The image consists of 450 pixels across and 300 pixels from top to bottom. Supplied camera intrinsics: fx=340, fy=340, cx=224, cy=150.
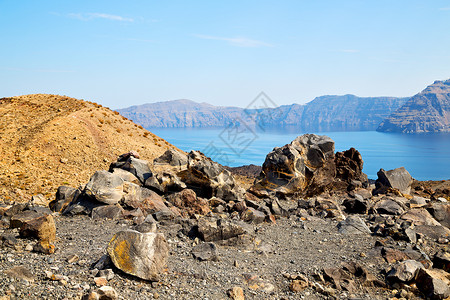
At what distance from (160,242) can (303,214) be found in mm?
11209

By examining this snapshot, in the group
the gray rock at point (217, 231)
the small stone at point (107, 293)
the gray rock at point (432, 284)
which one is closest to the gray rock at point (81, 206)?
the gray rock at point (217, 231)

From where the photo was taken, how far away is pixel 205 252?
11516 millimetres

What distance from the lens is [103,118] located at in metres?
43.1

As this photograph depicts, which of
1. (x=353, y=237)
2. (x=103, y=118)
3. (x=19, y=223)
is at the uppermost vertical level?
(x=103, y=118)

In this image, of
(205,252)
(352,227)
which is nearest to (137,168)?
(205,252)

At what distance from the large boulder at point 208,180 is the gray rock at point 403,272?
1121 centimetres

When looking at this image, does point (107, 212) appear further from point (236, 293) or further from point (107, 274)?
point (236, 293)

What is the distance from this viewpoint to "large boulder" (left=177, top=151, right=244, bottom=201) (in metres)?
21.1

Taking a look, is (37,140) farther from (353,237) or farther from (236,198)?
(353,237)

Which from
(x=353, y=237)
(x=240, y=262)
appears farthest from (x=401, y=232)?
(x=240, y=262)

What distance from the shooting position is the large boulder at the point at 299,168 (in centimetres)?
2558

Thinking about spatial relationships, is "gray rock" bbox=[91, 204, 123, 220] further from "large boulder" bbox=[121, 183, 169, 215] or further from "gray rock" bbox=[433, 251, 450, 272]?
"gray rock" bbox=[433, 251, 450, 272]

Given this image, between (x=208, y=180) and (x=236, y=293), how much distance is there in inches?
484

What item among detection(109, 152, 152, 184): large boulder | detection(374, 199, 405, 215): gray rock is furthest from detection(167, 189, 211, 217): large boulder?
detection(374, 199, 405, 215): gray rock
